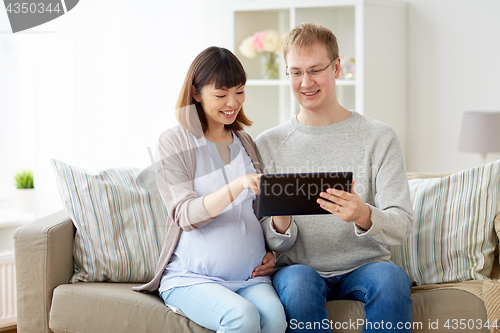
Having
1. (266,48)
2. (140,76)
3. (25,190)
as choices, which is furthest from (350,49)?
(25,190)

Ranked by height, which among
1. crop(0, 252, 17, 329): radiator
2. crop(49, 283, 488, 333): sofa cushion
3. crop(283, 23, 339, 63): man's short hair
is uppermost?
crop(283, 23, 339, 63): man's short hair

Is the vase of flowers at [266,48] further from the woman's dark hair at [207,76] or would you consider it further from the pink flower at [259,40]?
the woman's dark hair at [207,76]

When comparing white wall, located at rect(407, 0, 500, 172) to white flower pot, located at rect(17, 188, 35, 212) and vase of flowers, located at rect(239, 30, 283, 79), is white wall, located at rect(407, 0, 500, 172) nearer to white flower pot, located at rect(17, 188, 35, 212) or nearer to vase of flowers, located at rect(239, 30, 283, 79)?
vase of flowers, located at rect(239, 30, 283, 79)

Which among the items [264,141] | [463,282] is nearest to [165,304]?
[264,141]

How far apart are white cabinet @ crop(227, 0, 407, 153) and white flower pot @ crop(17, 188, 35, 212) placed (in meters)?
1.33

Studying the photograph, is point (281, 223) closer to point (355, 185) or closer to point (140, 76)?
point (355, 185)

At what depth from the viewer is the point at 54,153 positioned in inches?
96.3

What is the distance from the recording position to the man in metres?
1.39

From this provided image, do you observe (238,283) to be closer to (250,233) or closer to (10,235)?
(250,233)

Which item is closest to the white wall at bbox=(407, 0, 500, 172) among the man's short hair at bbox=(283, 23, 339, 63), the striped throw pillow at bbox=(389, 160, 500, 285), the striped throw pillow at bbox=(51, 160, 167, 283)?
the striped throw pillow at bbox=(389, 160, 500, 285)

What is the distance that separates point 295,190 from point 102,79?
1735 millimetres

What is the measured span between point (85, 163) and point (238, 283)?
1.43 metres

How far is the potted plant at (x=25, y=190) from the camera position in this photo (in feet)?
8.36

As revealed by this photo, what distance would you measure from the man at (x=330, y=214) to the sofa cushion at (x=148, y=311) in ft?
0.30
